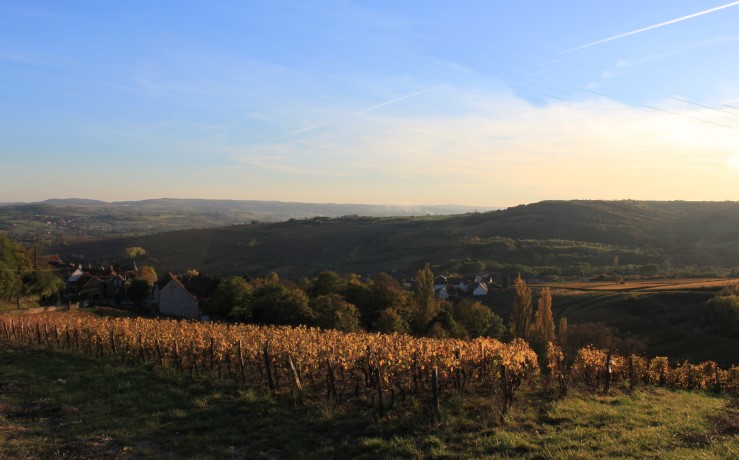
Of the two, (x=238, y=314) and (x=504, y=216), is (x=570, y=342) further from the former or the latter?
(x=504, y=216)

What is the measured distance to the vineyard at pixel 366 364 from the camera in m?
14.9

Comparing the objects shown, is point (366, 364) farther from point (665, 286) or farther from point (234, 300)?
point (665, 286)

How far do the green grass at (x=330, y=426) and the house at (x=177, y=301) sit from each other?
3975 centimetres

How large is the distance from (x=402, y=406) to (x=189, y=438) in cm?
526

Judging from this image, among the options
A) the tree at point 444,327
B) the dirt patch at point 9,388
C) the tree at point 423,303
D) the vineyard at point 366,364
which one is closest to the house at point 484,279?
the tree at point 423,303

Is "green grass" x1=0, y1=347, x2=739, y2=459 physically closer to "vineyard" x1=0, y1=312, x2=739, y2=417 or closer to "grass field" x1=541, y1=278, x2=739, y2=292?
"vineyard" x1=0, y1=312, x2=739, y2=417

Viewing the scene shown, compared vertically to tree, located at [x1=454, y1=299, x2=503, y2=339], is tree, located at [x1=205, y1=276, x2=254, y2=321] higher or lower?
higher

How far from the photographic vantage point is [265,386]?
15.9 m

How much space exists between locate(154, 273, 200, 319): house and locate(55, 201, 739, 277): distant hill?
197 feet

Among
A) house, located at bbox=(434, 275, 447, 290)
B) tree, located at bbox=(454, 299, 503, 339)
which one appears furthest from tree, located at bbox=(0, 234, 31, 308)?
house, located at bbox=(434, 275, 447, 290)

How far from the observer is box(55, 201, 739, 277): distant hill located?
12675 centimetres

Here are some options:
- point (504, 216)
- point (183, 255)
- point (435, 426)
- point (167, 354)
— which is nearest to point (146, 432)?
point (435, 426)

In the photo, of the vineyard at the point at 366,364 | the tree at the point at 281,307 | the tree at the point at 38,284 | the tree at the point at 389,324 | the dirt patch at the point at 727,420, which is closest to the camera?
the dirt patch at the point at 727,420

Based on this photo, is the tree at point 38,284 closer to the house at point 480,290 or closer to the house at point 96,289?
the house at point 96,289
